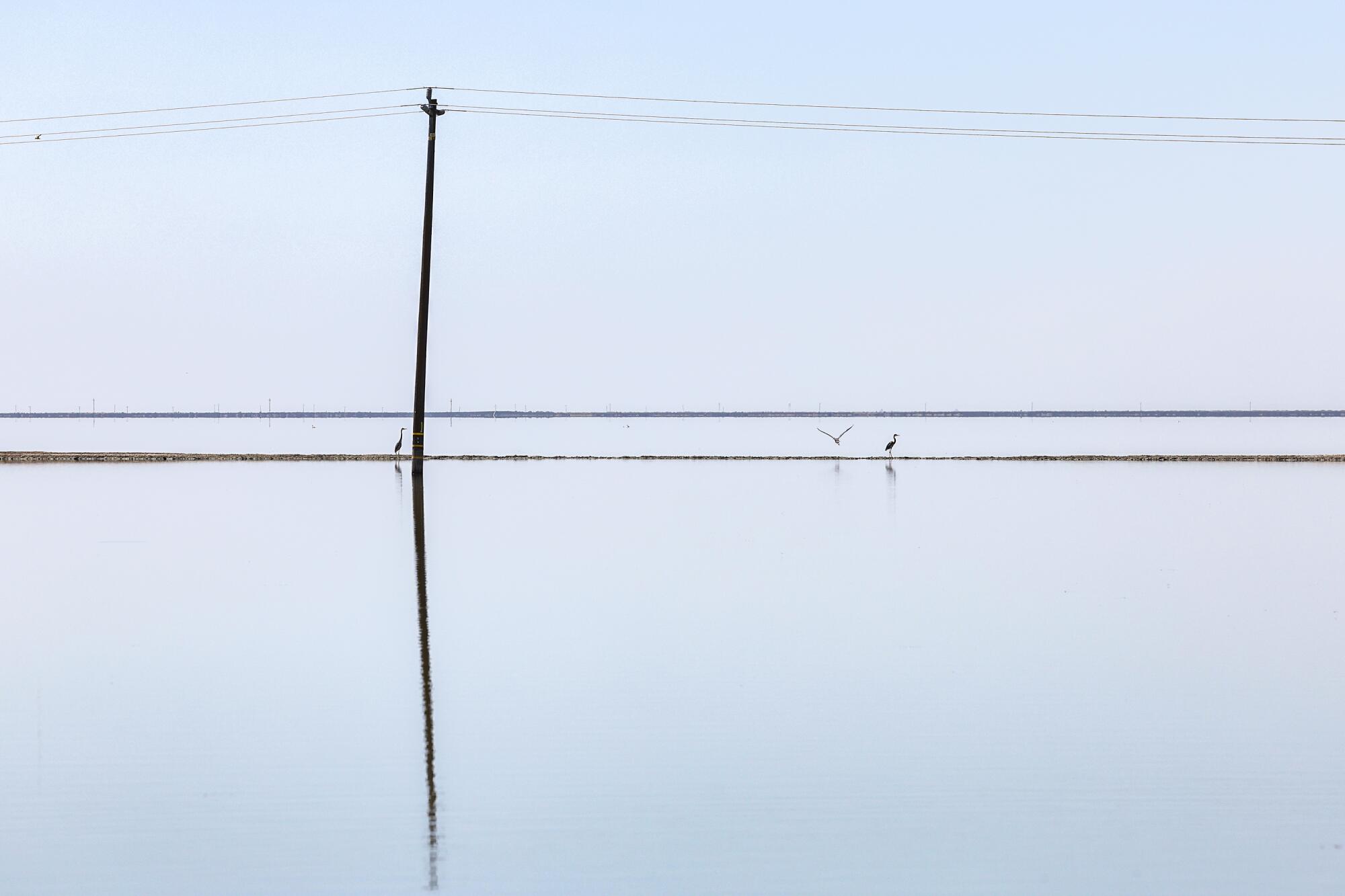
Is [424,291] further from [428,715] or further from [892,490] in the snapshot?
[428,715]

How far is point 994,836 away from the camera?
6371 millimetres

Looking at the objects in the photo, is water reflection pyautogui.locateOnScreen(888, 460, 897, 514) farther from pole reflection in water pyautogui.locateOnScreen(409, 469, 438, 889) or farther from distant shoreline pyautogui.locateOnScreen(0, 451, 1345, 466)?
pole reflection in water pyautogui.locateOnScreen(409, 469, 438, 889)

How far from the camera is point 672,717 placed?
884cm

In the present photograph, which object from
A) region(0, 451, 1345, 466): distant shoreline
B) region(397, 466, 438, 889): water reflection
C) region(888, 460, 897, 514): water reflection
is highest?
region(0, 451, 1345, 466): distant shoreline

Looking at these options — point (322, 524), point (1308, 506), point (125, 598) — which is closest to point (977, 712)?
point (125, 598)

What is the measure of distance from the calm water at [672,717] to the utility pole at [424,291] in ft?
51.9

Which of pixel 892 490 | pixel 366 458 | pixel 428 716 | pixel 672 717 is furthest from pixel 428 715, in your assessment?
pixel 366 458

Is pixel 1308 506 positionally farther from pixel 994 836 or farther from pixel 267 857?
pixel 267 857

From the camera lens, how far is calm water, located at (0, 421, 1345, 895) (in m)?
6.10

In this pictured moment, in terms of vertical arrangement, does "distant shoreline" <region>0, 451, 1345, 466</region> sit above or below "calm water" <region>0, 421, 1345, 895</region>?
above

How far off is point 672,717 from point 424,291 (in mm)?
29096

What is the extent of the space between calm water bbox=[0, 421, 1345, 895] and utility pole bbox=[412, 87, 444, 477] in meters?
15.8

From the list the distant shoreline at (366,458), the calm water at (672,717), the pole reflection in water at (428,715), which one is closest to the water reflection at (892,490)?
the distant shoreline at (366,458)

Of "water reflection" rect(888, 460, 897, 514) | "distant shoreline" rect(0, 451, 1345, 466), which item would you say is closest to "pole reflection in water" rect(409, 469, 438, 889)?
"water reflection" rect(888, 460, 897, 514)
